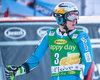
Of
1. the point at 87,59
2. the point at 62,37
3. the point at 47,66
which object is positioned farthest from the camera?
the point at 47,66

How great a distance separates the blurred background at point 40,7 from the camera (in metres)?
9.14

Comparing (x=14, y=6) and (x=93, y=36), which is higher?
(x=14, y=6)

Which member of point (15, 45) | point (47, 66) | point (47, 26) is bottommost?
point (47, 66)

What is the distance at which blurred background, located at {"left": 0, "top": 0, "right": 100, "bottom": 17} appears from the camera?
9.14m

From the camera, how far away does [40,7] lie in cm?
934

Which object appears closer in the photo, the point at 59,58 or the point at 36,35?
the point at 59,58

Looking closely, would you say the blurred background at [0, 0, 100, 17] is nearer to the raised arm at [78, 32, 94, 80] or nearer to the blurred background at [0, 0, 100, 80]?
the blurred background at [0, 0, 100, 80]

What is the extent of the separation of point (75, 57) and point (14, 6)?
6.47m

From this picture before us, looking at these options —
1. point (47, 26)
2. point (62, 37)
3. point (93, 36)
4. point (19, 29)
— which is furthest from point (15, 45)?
point (62, 37)

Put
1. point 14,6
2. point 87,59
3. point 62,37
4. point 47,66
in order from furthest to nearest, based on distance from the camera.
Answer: point 14,6 → point 47,66 → point 62,37 → point 87,59

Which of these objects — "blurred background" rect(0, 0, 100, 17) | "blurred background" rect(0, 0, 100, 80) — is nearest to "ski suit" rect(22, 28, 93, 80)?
"blurred background" rect(0, 0, 100, 80)

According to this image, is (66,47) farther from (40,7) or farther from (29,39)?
(40,7)

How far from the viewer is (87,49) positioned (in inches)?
117

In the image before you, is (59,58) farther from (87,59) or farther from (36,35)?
(36,35)
